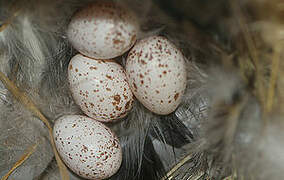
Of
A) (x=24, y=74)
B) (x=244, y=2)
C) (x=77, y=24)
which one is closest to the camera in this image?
(x=244, y=2)

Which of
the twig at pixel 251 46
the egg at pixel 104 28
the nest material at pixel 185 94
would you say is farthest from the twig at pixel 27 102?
the twig at pixel 251 46

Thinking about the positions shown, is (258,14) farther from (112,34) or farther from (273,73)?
(112,34)

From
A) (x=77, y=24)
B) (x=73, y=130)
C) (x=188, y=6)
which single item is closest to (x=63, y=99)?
(x=73, y=130)

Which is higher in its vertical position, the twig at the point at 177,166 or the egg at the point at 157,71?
the egg at the point at 157,71

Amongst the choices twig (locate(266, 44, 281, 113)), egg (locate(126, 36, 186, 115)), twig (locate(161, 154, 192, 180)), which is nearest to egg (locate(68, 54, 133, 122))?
egg (locate(126, 36, 186, 115))

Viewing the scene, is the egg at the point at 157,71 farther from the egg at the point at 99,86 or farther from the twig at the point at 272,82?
the twig at the point at 272,82

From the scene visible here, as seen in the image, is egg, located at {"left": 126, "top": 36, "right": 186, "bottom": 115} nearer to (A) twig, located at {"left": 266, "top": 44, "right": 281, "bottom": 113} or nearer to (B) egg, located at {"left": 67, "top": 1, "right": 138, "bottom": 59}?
(B) egg, located at {"left": 67, "top": 1, "right": 138, "bottom": 59}

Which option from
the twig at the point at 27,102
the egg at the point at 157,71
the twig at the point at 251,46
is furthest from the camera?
the twig at the point at 27,102
